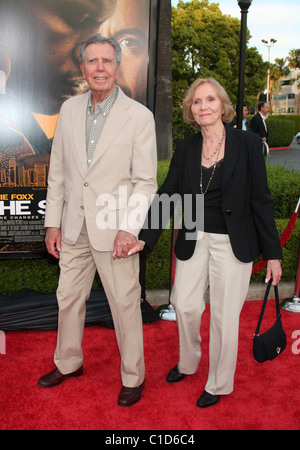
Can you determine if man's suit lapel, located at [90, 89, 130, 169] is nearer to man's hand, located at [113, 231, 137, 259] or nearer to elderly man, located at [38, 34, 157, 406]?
elderly man, located at [38, 34, 157, 406]

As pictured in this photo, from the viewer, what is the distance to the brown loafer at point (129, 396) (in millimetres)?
2762

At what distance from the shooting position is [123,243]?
2570 millimetres

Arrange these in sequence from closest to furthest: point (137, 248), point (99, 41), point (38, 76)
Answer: point (99, 41), point (137, 248), point (38, 76)

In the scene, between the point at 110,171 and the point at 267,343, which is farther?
the point at 267,343

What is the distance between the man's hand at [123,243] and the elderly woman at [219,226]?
58 mm

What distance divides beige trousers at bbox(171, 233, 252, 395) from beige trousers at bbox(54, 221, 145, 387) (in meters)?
0.29

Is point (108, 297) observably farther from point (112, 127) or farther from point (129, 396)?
point (112, 127)

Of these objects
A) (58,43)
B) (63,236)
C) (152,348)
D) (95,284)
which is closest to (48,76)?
(58,43)

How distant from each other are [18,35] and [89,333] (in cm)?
249

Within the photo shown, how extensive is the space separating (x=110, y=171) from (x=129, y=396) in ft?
4.45

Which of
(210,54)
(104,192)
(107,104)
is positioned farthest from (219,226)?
(210,54)

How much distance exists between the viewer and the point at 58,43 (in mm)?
3762

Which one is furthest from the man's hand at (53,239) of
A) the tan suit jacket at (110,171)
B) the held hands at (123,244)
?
the held hands at (123,244)
